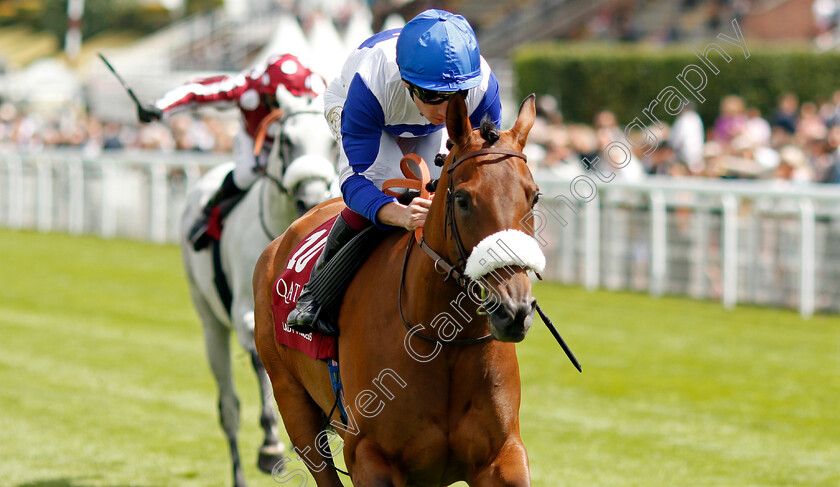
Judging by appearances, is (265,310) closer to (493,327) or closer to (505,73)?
(493,327)

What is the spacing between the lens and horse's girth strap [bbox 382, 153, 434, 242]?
3.71 metres

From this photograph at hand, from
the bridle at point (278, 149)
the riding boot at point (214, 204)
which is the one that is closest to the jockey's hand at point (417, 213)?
the bridle at point (278, 149)

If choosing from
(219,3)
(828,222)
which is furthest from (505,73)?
(219,3)

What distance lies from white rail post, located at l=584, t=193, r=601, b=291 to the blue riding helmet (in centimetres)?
857

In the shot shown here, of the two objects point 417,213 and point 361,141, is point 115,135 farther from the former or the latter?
point 417,213

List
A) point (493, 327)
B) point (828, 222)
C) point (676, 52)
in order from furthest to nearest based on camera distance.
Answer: point (676, 52), point (828, 222), point (493, 327)

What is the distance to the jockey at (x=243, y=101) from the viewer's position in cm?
635

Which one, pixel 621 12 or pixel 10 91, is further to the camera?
pixel 10 91

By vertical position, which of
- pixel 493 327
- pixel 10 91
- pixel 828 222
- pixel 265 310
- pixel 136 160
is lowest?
pixel 10 91

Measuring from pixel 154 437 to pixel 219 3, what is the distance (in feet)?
135

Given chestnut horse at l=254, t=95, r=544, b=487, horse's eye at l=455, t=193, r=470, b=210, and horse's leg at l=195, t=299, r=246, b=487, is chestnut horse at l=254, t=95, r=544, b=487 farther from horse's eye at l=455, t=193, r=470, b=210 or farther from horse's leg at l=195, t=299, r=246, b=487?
horse's leg at l=195, t=299, r=246, b=487

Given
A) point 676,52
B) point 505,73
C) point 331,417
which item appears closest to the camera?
point 331,417

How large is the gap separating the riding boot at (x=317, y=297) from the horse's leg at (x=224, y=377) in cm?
207

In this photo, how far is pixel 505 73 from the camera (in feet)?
78.4
